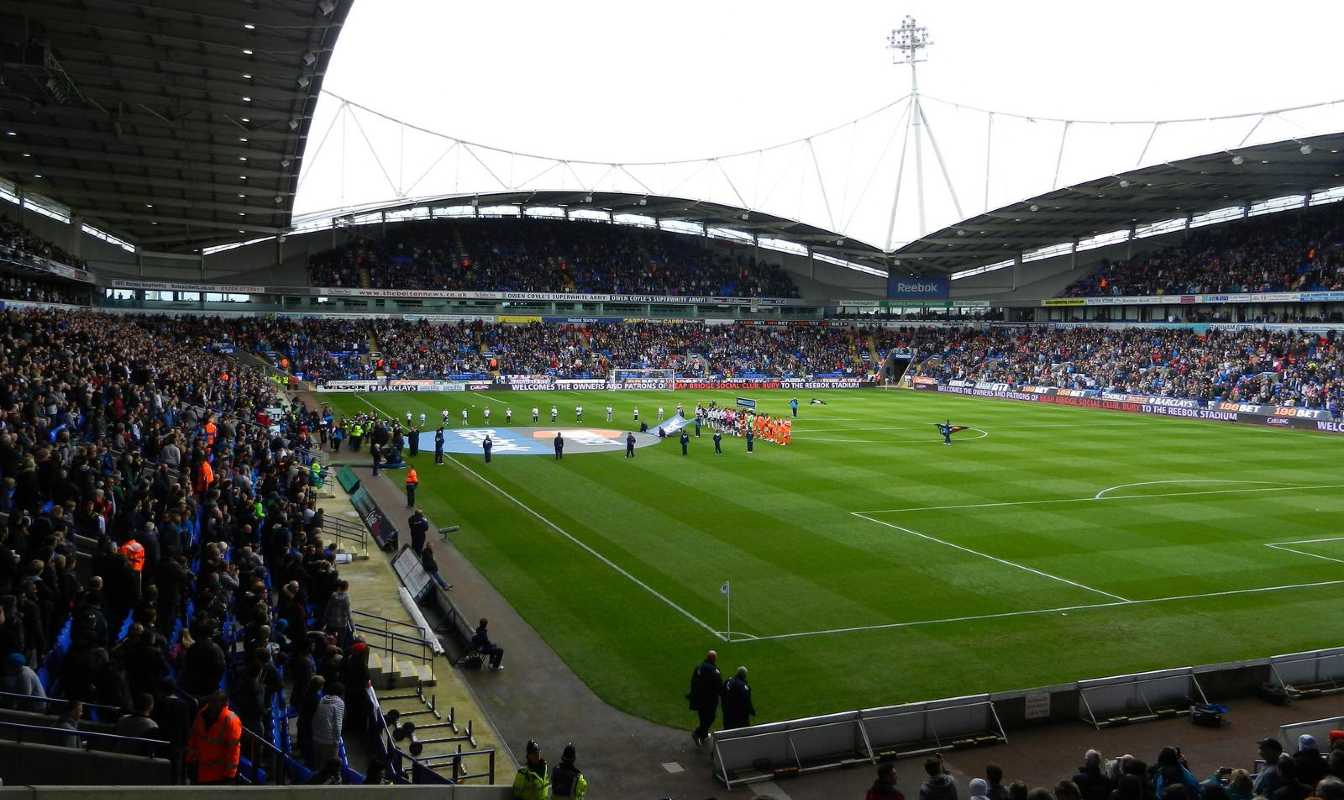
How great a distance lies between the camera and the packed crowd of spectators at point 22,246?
4141 cm

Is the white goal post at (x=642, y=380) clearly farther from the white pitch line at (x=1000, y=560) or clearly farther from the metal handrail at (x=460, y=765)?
the metal handrail at (x=460, y=765)

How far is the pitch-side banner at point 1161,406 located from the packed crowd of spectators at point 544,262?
23996mm

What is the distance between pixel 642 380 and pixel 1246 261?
42.3 meters

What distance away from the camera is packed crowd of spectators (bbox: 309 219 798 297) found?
81188 mm

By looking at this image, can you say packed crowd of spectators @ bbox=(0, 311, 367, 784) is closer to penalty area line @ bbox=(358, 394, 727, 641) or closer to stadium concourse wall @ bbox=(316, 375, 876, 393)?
penalty area line @ bbox=(358, 394, 727, 641)

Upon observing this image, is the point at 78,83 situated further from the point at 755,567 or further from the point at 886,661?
the point at 886,661

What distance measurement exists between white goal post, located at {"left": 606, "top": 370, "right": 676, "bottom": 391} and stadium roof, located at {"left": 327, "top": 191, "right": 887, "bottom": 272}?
41.2ft

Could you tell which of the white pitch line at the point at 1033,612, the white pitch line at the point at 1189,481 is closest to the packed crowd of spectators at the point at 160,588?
the white pitch line at the point at 1033,612

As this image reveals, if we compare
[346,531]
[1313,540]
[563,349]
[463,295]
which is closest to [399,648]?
[346,531]

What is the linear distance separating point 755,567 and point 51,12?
22227mm

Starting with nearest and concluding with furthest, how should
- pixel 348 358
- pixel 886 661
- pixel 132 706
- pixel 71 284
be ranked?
pixel 132 706, pixel 886 661, pixel 71 284, pixel 348 358

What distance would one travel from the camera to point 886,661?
52.9ft

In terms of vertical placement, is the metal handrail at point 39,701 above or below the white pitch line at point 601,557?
above

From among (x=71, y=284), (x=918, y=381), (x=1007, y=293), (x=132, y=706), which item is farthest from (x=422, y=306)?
(x=132, y=706)
